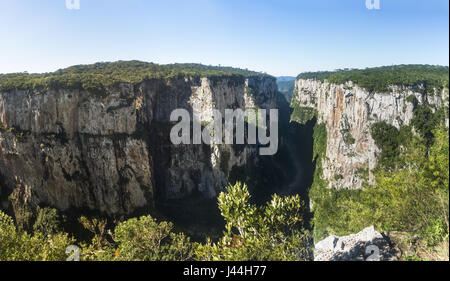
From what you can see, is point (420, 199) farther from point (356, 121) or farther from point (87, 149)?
point (356, 121)

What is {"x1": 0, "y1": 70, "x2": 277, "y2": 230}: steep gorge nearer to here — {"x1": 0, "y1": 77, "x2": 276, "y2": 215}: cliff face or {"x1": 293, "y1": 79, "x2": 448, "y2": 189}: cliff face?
{"x1": 0, "y1": 77, "x2": 276, "y2": 215}: cliff face

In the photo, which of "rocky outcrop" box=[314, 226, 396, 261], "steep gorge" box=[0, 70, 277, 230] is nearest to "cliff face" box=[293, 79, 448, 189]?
"steep gorge" box=[0, 70, 277, 230]

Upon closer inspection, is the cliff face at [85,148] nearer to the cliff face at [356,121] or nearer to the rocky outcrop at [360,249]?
the rocky outcrop at [360,249]

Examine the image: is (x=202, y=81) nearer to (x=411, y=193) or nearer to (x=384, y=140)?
(x=384, y=140)

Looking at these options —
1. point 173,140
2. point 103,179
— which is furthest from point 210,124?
point 103,179

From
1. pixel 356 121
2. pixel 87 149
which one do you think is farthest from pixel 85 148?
pixel 356 121

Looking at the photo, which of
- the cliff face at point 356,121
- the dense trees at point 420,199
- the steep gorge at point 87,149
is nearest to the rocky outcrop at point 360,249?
the dense trees at point 420,199
